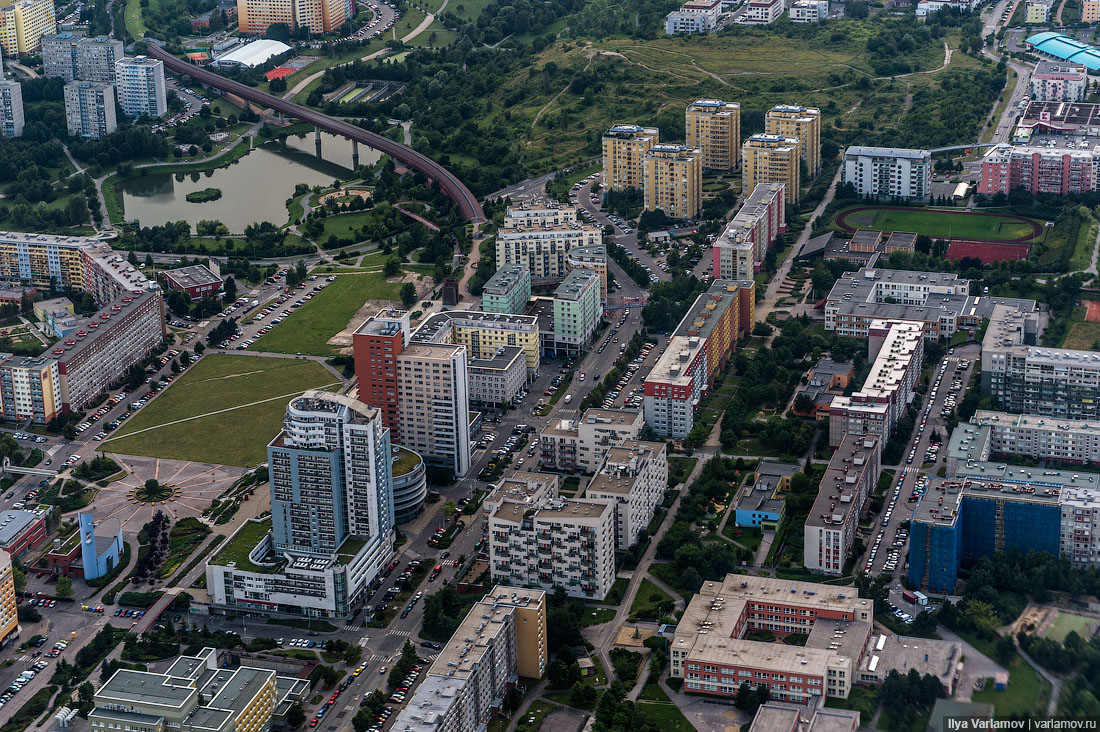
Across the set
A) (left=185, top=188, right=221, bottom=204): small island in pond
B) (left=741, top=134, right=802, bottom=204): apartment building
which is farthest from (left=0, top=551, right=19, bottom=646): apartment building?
(left=741, top=134, right=802, bottom=204): apartment building

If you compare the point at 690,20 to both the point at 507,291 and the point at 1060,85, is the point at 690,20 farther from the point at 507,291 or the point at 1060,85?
the point at 507,291

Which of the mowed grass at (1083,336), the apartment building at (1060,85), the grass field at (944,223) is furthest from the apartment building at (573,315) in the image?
the apartment building at (1060,85)

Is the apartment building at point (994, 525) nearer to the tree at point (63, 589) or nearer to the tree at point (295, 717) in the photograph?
the tree at point (295, 717)

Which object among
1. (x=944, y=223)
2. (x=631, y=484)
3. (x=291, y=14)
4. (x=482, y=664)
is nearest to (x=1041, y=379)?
(x=631, y=484)

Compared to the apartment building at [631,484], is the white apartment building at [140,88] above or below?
above

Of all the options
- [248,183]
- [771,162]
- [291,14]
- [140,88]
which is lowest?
[248,183]

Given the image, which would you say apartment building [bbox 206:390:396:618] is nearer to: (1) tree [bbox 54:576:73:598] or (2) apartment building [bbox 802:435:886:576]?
(1) tree [bbox 54:576:73:598]

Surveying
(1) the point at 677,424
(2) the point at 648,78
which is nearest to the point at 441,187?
(2) the point at 648,78

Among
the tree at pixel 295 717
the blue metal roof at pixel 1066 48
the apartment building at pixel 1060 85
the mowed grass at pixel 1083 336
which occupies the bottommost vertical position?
the tree at pixel 295 717
